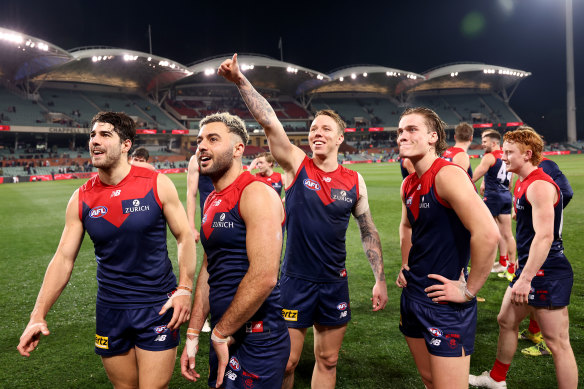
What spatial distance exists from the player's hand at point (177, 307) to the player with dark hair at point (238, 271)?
0.25 metres

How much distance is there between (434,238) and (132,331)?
2.16 metres

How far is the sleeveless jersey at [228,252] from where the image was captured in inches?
89.5

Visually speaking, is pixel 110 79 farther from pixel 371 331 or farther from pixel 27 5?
pixel 371 331

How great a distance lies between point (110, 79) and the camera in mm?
56438

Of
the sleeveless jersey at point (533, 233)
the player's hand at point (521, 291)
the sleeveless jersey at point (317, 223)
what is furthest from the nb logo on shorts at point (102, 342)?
the sleeveless jersey at point (533, 233)

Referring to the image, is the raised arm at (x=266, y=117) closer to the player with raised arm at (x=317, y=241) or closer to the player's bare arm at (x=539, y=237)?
the player with raised arm at (x=317, y=241)

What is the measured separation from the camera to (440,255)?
257 cm

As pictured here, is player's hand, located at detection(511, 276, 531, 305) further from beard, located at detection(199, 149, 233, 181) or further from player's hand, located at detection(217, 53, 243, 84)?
player's hand, located at detection(217, 53, 243, 84)

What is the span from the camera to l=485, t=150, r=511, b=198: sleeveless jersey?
263 inches

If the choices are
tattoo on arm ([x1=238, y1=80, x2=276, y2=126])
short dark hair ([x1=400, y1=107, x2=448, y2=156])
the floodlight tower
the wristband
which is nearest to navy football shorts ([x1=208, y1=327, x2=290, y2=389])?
the wristband

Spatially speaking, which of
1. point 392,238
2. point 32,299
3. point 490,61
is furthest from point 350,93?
point 32,299

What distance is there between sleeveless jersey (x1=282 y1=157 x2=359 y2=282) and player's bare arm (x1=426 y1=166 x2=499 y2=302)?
0.91 m

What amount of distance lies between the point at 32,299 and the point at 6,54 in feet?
159

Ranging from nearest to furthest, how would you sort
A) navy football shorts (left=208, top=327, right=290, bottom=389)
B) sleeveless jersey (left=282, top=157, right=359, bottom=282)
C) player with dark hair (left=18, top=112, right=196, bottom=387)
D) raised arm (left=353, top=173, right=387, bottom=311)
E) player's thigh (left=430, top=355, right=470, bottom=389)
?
navy football shorts (left=208, top=327, right=290, bottom=389)
player's thigh (left=430, top=355, right=470, bottom=389)
player with dark hair (left=18, top=112, right=196, bottom=387)
sleeveless jersey (left=282, top=157, right=359, bottom=282)
raised arm (left=353, top=173, right=387, bottom=311)
